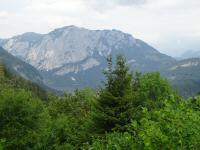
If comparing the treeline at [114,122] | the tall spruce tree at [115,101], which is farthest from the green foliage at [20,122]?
the tall spruce tree at [115,101]

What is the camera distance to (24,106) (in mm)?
57594

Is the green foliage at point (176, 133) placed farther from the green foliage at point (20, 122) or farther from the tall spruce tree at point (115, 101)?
the green foliage at point (20, 122)

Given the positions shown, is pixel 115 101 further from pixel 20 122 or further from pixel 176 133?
pixel 176 133

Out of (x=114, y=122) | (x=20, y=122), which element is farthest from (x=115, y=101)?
(x=20, y=122)

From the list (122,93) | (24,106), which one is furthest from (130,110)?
(24,106)

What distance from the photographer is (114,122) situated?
45.8 meters

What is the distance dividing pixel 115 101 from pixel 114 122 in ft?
7.38

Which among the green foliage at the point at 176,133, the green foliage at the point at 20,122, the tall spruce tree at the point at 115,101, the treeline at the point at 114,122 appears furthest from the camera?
the green foliage at the point at 20,122

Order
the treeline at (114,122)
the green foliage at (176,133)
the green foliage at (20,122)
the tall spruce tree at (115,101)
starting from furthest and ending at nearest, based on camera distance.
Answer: the green foliage at (20,122) → the tall spruce tree at (115,101) → the treeline at (114,122) → the green foliage at (176,133)

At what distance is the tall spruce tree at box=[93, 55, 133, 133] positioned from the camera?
45.7 m

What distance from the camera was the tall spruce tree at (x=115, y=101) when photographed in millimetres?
45719

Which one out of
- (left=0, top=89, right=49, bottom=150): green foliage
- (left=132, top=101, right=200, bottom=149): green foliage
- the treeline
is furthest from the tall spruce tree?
(left=132, top=101, right=200, bottom=149): green foliage

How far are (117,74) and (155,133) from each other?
95.8 feet

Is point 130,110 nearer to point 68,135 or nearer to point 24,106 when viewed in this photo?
point 24,106
